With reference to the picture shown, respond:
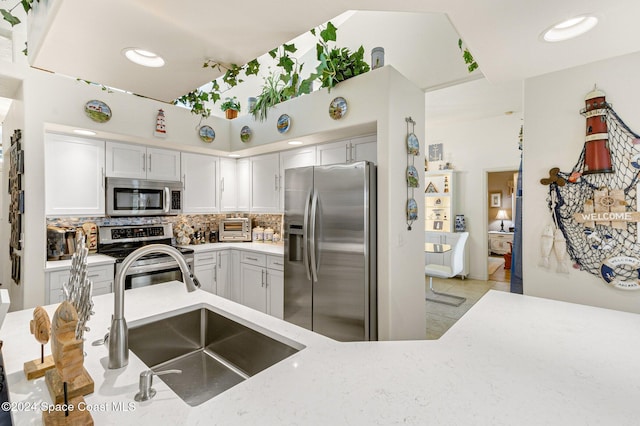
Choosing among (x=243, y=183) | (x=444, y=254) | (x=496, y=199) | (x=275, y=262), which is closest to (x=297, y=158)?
(x=243, y=183)

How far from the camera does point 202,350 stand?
162cm

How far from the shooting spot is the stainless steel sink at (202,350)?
4.41 feet

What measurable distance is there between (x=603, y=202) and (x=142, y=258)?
3682 millimetres

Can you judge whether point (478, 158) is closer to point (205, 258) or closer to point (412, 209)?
point (412, 209)

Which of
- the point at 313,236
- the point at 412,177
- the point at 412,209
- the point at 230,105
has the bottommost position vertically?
the point at 313,236

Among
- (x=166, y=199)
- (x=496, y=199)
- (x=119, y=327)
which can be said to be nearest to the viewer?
(x=119, y=327)

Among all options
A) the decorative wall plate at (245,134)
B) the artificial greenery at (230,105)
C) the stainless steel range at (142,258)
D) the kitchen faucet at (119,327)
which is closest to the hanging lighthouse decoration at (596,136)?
the kitchen faucet at (119,327)

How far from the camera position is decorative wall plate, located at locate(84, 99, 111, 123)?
2.82m

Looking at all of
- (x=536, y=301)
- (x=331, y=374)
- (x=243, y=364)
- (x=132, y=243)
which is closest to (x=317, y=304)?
(x=243, y=364)

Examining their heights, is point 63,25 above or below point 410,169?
above

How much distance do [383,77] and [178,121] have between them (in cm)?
241

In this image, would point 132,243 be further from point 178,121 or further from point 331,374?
point 331,374

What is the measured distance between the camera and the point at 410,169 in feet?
8.68

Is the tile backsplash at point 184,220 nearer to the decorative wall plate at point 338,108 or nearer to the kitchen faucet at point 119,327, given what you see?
the decorative wall plate at point 338,108
